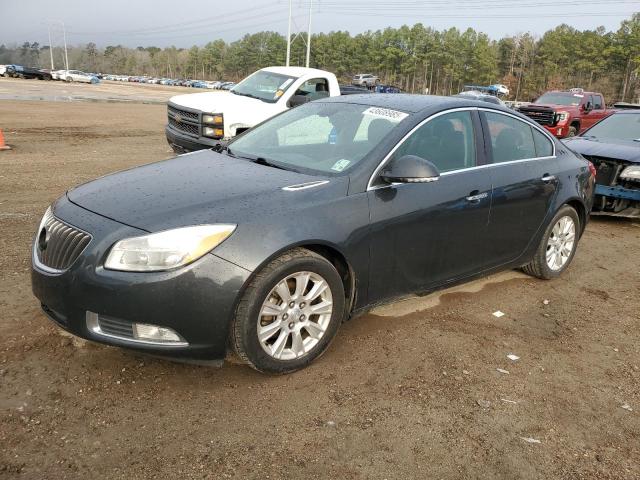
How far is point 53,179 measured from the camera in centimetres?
835

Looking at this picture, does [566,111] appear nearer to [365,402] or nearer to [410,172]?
[410,172]

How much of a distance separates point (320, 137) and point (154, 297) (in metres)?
1.89

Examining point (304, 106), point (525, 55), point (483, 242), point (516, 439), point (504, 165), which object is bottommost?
point (516, 439)

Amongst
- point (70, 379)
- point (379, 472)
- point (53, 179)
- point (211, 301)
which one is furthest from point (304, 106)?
point (53, 179)

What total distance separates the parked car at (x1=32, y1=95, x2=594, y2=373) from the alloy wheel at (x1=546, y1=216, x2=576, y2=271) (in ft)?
1.02

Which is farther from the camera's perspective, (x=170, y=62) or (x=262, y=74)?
(x=170, y=62)

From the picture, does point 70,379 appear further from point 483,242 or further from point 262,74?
point 262,74

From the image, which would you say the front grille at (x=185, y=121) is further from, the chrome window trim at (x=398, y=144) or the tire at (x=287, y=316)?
the tire at (x=287, y=316)

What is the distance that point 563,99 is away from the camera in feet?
60.5

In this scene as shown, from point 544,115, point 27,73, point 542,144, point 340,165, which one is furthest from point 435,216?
point 27,73

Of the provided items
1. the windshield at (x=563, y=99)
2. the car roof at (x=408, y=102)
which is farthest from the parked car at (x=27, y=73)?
the car roof at (x=408, y=102)

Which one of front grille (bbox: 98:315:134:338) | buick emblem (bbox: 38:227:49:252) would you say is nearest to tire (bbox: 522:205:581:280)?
front grille (bbox: 98:315:134:338)

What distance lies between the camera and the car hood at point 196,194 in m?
3.05

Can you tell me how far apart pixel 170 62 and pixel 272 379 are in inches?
6813
